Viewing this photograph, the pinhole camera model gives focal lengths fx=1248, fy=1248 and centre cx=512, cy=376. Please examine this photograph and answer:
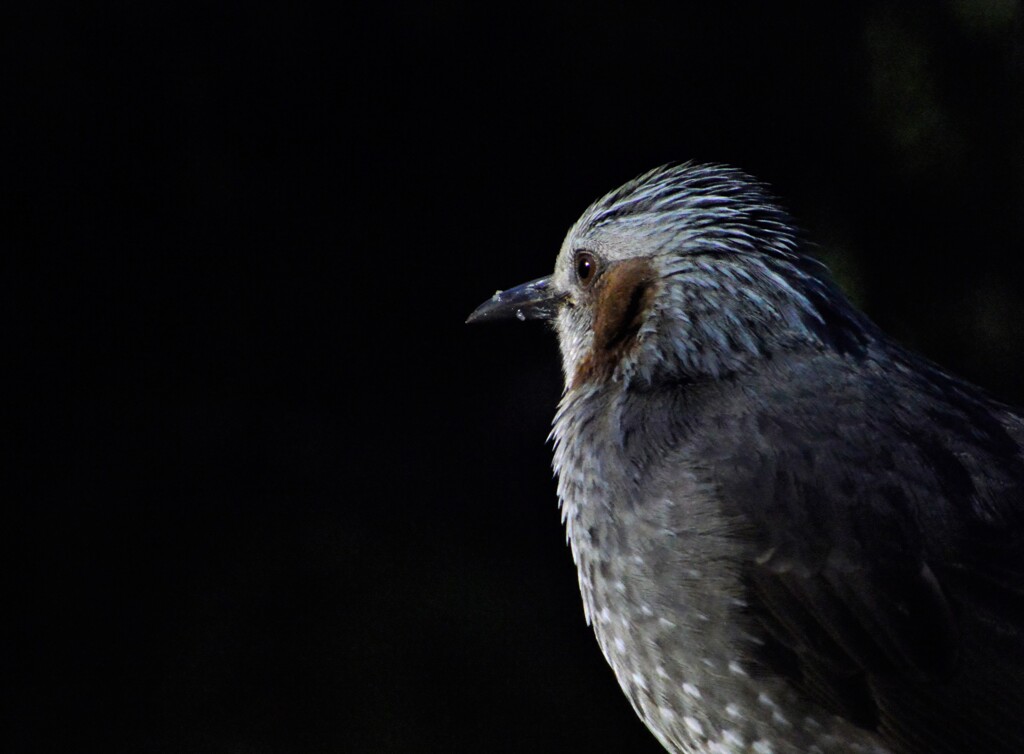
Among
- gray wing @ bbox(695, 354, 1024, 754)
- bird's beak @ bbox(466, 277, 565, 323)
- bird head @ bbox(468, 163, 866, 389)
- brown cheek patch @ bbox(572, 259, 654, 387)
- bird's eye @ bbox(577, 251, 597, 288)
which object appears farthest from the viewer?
→ bird's beak @ bbox(466, 277, 565, 323)

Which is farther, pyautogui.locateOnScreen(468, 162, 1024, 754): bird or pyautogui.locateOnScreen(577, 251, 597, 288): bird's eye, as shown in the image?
pyautogui.locateOnScreen(577, 251, 597, 288): bird's eye

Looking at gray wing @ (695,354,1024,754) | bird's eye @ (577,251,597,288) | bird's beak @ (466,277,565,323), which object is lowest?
gray wing @ (695,354,1024,754)

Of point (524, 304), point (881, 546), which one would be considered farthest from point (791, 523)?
point (524, 304)

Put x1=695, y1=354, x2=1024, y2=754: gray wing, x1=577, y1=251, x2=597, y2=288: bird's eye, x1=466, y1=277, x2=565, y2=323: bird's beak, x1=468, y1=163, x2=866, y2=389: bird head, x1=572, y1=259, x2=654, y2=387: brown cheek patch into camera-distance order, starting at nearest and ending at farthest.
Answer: x1=695, y1=354, x2=1024, y2=754: gray wing, x1=468, y1=163, x2=866, y2=389: bird head, x1=572, y1=259, x2=654, y2=387: brown cheek patch, x1=577, y1=251, x2=597, y2=288: bird's eye, x1=466, y1=277, x2=565, y2=323: bird's beak

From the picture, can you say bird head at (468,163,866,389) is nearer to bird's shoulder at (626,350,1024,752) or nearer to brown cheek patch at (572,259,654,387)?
brown cheek patch at (572,259,654,387)

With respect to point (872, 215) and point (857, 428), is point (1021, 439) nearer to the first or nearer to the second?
point (857, 428)

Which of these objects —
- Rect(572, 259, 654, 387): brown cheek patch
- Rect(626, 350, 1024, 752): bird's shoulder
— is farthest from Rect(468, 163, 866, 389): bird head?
Rect(626, 350, 1024, 752): bird's shoulder

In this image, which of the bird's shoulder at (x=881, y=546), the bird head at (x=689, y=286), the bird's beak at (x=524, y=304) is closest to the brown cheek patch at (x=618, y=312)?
the bird head at (x=689, y=286)

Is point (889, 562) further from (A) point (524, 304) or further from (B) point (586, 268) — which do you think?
(A) point (524, 304)
